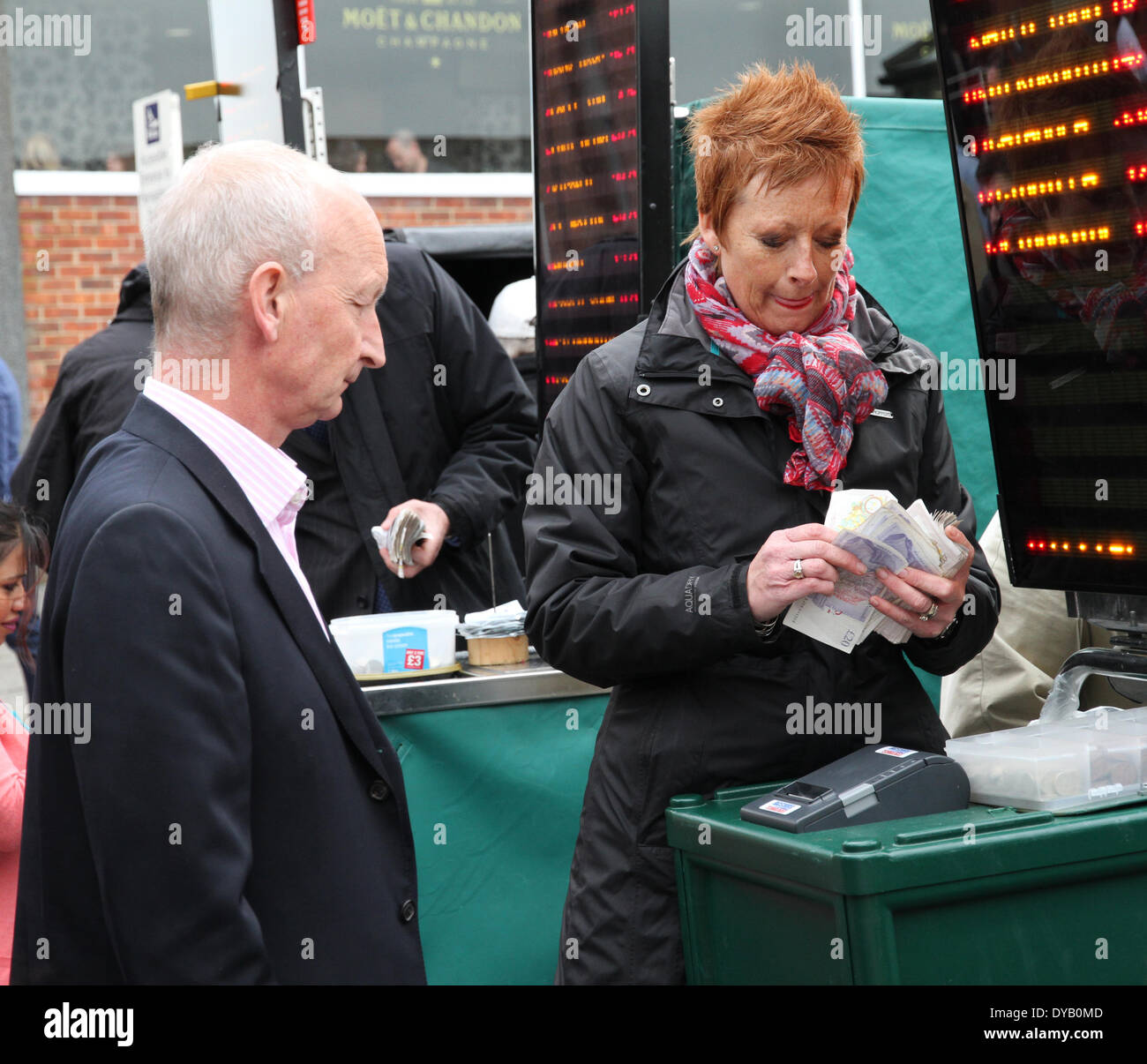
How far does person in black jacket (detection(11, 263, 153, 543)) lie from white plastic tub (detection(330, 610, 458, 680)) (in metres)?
1.52

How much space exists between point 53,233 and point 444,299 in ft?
28.7

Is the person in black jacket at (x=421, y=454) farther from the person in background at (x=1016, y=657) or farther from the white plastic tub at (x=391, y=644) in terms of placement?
the person in background at (x=1016, y=657)

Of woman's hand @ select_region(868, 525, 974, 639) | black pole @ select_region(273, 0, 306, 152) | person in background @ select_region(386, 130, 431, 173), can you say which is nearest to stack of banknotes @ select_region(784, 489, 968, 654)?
woman's hand @ select_region(868, 525, 974, 639)

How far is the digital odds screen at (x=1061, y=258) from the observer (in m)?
2.46

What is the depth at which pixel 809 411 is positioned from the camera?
2.41 metres

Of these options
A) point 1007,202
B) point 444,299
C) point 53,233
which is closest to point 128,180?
point 53,233

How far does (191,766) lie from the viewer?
5.39 ft

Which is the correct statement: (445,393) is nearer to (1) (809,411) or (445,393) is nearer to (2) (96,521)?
(1) (809,411)

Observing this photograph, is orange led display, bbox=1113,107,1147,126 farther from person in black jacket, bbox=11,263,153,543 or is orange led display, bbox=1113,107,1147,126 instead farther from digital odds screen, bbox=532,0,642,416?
person in black jacket, bbox=11,263,153,543

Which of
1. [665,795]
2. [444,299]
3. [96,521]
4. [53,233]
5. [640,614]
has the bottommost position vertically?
[665,795]

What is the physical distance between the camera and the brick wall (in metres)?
11.9

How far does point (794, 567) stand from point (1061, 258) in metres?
0.80

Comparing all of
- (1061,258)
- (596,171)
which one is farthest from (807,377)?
(596,171)

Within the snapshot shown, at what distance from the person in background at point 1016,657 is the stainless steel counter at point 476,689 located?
900 millimetres
